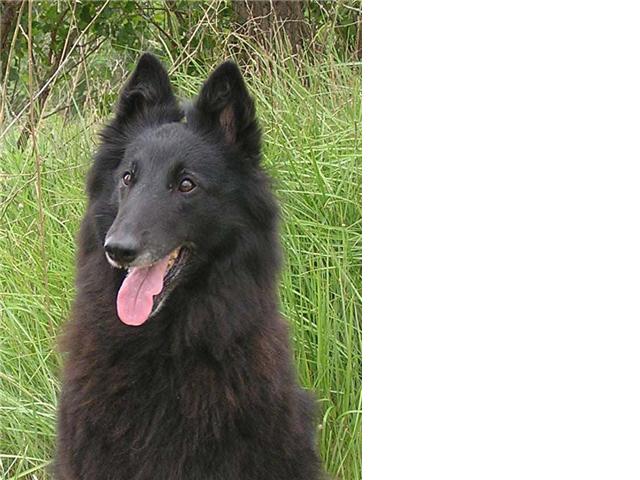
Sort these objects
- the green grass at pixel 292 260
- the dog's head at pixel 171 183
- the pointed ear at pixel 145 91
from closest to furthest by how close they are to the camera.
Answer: the dog's head at pixel 171 183 → the pointed ear at pixel 145 91 → the green grass at pixel 292 260

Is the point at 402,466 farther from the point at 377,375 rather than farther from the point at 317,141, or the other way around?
the point at 317,141

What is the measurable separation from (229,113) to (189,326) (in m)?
0.68

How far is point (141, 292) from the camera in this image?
2709 millimetres

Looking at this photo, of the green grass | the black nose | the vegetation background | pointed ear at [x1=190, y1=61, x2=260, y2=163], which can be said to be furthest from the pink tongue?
the vegetation background

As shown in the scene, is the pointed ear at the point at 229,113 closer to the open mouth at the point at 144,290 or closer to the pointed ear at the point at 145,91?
the pointed ear at the point at 145,91

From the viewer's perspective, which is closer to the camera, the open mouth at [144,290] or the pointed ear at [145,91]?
the open mouth at [144,290]

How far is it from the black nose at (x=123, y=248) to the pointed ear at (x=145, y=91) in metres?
0.55

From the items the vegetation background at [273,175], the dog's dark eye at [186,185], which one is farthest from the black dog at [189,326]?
the vegetation background at [273,175]

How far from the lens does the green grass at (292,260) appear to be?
3.72 m

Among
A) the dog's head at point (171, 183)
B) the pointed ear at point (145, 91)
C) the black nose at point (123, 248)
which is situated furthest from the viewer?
the pointed ear at point (145, 91)

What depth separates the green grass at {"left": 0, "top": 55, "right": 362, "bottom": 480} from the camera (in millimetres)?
3721

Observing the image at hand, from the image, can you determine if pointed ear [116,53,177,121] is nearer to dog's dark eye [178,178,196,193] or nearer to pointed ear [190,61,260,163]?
pointed ear [190,61,260,163]

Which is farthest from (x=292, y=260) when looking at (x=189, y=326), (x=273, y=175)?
(x=189, y=326)

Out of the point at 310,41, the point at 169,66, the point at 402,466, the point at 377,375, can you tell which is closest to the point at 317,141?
the point at 310,41
